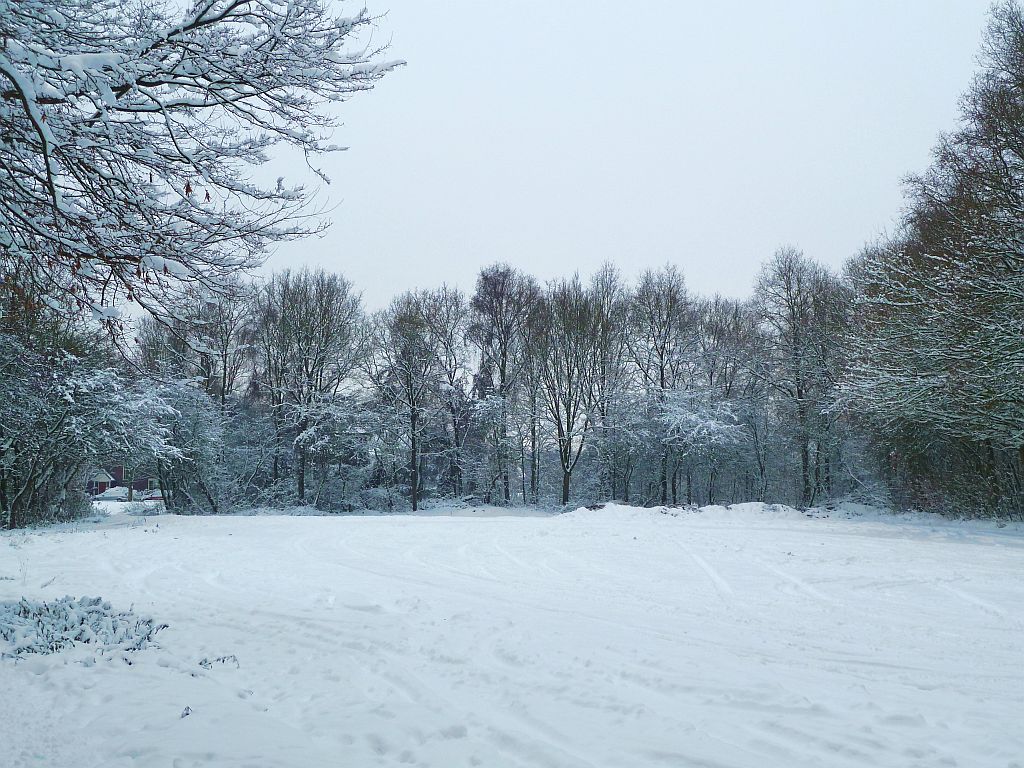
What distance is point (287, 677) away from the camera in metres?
4.75

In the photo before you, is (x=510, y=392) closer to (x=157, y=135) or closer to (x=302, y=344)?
(x=302, y=344)

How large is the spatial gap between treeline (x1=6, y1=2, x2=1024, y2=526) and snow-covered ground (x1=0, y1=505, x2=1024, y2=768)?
9.96m

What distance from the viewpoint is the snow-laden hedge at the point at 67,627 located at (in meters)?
5.27

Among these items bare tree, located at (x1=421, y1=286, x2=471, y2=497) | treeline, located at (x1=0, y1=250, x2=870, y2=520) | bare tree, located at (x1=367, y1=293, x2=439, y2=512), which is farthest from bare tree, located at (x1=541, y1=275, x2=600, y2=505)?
bare tree, located at (x1=367, y1=293, x2=439, y2=512)

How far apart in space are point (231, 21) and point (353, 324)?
2725cm

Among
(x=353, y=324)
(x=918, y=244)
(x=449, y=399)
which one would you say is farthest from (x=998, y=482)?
(x=353, y=324)

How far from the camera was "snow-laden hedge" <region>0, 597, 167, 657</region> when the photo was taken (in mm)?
5266

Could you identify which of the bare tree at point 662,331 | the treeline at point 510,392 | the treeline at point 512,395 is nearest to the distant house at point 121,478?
the treeline at point 512,395

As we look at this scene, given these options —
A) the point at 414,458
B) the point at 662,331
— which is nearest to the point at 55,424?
the point at 414,458

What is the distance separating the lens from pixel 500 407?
105ft

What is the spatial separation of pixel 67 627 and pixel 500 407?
26472 millimetres

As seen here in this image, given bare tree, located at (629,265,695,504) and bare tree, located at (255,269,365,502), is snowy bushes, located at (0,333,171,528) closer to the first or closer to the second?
bare tree, located at (255,269,365,502)

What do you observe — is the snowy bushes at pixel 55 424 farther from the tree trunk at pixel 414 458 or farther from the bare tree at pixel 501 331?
the bare tree at pixel 501 331

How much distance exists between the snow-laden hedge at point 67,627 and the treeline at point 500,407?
1297 centimetres
